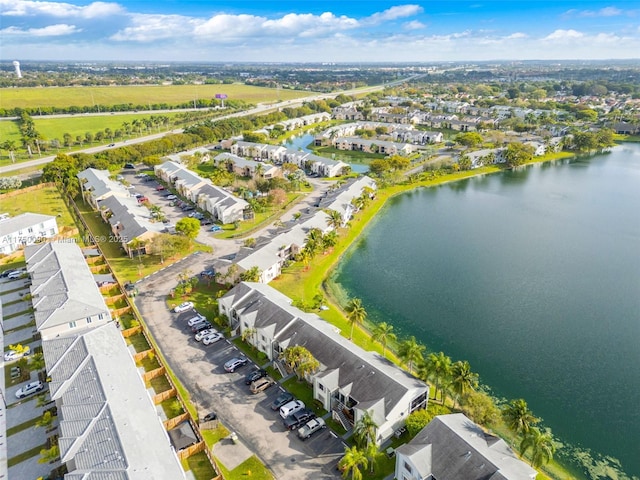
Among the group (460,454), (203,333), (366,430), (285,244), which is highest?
(285,244)

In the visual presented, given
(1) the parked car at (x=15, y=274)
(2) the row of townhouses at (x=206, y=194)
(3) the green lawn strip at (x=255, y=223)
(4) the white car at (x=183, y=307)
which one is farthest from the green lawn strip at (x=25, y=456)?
(2) the row of townhouses at (x=206, y=194)

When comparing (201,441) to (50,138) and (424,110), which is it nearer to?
(50,138)

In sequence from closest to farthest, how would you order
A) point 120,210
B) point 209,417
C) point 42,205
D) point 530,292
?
point 209,417 → point 530,292 → point 120,210 → point 42,205

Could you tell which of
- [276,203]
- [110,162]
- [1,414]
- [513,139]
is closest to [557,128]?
[513,139]

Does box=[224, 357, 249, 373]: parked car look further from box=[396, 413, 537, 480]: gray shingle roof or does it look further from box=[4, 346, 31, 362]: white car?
box=[4, 346, 31, 362]: white car

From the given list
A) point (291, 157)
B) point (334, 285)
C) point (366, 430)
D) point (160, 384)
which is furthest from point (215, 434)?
point (291, 157)

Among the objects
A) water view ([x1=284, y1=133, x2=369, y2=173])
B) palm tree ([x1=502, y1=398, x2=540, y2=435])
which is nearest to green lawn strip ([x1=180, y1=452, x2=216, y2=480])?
palm tree ([x1=502, y1=398, x2=540, y2=435])

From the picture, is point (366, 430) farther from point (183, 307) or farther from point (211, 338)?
point (183, 307)

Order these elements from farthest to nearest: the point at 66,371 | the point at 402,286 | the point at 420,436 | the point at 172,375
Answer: the point at 402,286, the point at 172,375, the point at 66,371, the point at 420,436
